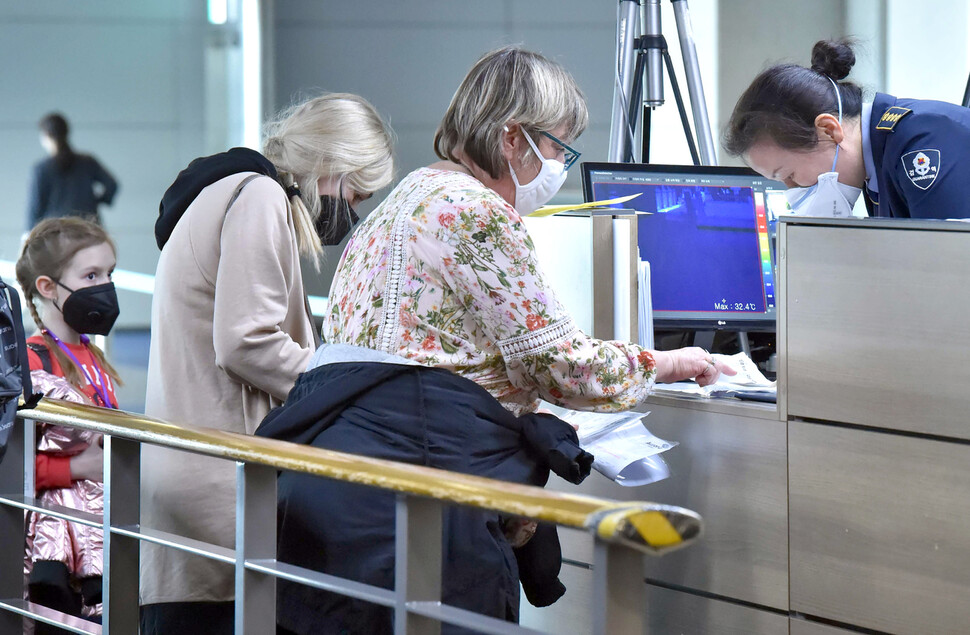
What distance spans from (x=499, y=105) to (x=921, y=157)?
820 millimetres

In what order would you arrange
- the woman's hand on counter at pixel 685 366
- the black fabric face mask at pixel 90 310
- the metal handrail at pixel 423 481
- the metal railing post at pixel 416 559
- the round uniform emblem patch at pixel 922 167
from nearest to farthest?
the metal handrail at pixel 423 481 → the metal railing post at pixel 416 559 → the woman's hand on counter at pixel 685 366 → the round uniform emblem patch at pixel 922 167 → the black fabric face mask at pixel 90 310

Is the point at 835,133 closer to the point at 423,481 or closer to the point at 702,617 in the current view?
the point at 702,617

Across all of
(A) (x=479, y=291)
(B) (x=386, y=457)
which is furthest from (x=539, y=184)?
(B) (x=386, y=457)

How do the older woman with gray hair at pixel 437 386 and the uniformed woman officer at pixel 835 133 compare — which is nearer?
the older woman with gray hair at pixel 437 386

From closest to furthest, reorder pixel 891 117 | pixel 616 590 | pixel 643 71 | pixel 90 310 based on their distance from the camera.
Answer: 1. pixel 616 590
2. pixel 891 117
3. pixel 90 310
4. pixel 643 71

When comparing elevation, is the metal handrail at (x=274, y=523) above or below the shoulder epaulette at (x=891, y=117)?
below

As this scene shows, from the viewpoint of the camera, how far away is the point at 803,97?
2111 mm

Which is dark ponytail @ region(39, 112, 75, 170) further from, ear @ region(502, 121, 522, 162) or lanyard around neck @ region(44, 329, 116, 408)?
ear @ region(502, 121, 522, 162)

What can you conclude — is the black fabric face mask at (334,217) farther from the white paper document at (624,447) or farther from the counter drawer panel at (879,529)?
the counter drawer panel at (879,529)

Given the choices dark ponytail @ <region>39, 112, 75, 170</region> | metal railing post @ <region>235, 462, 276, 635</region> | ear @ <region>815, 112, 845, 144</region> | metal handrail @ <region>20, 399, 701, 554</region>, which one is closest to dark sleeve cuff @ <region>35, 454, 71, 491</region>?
metal handrail @ <region>20, 399, 701, 554</region>

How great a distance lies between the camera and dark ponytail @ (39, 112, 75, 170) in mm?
5398

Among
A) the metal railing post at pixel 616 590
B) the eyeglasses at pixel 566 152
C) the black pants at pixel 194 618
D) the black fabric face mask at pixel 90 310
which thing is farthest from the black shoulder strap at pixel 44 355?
the metal railing post at pixel 616 590

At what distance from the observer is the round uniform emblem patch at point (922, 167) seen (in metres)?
1.98

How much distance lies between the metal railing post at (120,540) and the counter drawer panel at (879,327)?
1.02 metres
